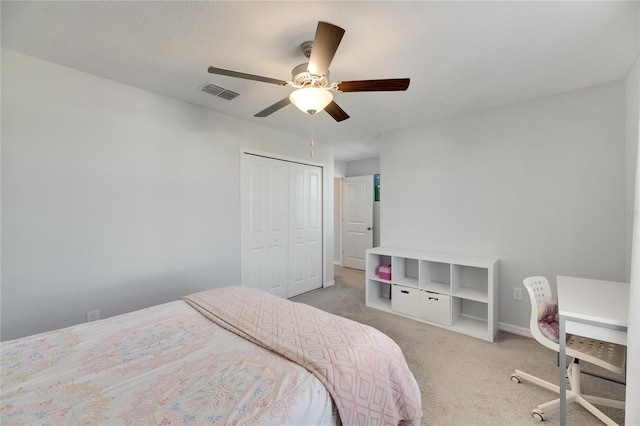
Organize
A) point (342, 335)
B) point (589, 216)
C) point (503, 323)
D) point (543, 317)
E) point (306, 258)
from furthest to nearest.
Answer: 1. point (306, 258)
2. point (503, 323)
3. point (589, 216)
4. point (543, 317)
5. point (342, 335)

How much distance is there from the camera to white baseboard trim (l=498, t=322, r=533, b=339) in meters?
2.77

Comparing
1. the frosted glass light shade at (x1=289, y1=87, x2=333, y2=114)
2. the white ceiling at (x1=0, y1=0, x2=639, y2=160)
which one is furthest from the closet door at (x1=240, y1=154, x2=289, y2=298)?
the frosted glass light shade at (x1=289, y1=87, x2=333, y2=114)

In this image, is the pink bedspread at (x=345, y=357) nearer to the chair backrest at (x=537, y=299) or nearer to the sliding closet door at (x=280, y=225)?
the chair backrest at (x=537, y=299)

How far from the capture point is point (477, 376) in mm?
2100

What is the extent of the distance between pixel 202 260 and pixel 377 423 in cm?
244

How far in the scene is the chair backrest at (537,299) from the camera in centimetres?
177

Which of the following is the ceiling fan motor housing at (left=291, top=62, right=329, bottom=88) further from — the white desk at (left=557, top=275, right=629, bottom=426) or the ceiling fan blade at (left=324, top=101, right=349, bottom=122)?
the white desk at (left=557, top=275, right=629, bottom=426)

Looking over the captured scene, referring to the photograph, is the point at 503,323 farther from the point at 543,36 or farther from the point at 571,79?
the point at 543,36

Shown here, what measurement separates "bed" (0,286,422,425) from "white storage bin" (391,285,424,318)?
1.93 metres

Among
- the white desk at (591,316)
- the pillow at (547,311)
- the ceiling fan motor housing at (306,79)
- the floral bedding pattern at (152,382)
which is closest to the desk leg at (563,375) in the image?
the white desk at (591,316)

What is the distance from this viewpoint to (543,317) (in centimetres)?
196

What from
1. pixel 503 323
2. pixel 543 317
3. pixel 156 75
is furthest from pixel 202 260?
pixel 503 323

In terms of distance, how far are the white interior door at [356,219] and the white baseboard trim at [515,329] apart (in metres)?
2.93

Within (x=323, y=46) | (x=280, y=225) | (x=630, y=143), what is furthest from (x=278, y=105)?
(x=630, y=143)
